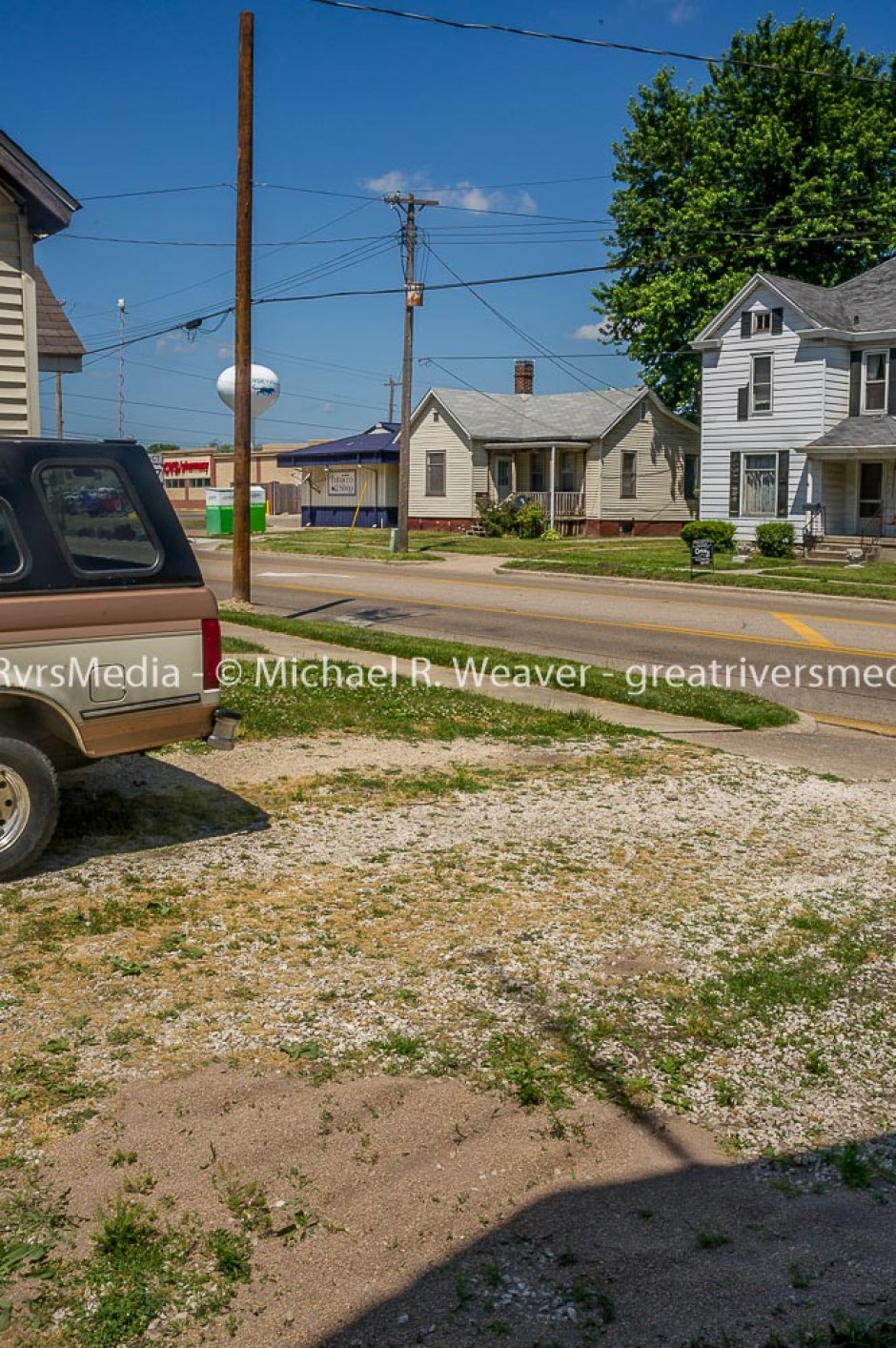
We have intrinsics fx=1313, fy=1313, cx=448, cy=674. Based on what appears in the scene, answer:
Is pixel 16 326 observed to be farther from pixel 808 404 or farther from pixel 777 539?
pixel 808 404

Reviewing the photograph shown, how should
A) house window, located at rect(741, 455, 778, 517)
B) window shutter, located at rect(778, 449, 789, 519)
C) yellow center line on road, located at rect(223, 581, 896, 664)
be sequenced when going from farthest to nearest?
1. house window, located at rect(741, 455, 778, 517)
2. window shutter, located at rect(778, 449, 789, 519)
3. yellow center line on road, located at rect(223, 581, 896, 664)

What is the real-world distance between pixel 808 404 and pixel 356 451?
77.5 ft

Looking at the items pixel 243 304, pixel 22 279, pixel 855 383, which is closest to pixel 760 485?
pixel 855 383

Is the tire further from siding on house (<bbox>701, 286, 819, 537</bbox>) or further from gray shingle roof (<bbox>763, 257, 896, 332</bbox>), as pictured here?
gray shingle roof (<bbox>763, 257, 896, 332</bbox>)

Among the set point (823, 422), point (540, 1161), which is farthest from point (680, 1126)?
point (823, 422)

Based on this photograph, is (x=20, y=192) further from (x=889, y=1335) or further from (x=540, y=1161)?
(x=889, y=1335)

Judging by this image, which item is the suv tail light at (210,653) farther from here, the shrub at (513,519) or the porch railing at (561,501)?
the porch railing at (561,501)

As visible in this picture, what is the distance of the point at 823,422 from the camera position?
3691cm

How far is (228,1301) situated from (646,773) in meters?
6.66

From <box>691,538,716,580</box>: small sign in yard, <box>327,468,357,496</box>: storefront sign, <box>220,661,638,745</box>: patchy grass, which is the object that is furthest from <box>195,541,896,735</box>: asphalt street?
<box>327,468,357,496</box>: storefront sign

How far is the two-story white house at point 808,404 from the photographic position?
3641 centimetres

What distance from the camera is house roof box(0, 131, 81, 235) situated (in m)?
12.5

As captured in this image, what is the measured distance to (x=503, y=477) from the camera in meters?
50.2

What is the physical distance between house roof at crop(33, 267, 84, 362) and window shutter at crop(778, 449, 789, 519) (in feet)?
85.4
